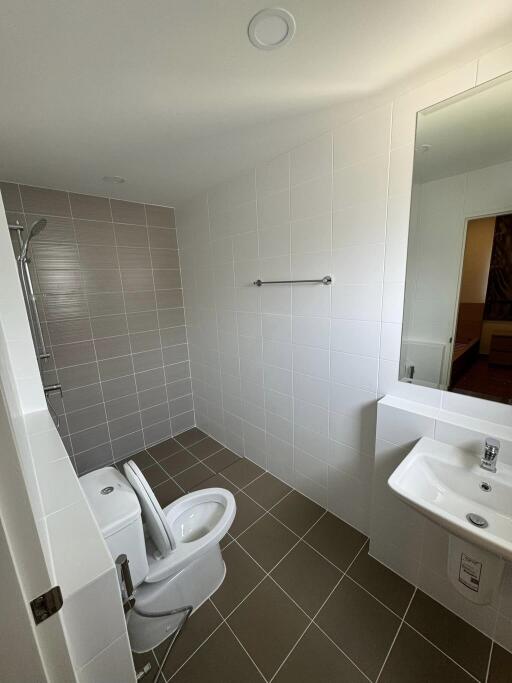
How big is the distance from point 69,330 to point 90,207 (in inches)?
37.7

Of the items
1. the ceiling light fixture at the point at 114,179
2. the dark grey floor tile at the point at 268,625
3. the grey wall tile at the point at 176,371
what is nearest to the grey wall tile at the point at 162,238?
the ceiling light fixture at the point at 114,179

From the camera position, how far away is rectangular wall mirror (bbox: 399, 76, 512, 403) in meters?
1.02

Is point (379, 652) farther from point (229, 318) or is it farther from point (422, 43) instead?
point (422, 43)

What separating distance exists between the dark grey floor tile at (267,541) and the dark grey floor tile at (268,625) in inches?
5.6

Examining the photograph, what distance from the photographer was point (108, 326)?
2236mm

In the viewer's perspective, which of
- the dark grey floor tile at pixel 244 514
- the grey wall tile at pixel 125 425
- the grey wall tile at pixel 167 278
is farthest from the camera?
the grey wall tile at pixel 167 278

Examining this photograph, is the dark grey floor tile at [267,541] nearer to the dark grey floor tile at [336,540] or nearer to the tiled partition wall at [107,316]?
the dark grey floor tile at [336,540]

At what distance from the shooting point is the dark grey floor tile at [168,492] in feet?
6.43

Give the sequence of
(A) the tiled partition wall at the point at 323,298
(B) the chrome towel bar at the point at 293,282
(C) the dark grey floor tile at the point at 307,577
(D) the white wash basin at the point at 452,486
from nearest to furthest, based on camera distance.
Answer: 1. (D) the white wash basin at the point at 452,486
2. (A) the tiled partition wall at the point at 323,298
3. (C) the dark grey floor tile at the point at 307,577
4. (B) the chrome towel bar at the point at 293,282

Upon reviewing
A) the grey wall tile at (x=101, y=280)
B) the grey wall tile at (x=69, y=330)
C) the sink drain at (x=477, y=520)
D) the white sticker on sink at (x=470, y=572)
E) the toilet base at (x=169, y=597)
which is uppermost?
the grey wall tile at (x=101, y=280)

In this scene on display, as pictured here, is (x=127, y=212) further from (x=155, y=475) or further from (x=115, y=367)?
(x=155, y=475)

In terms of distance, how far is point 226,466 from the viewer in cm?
229

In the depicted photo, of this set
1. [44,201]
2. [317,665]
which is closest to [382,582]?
[317,665]

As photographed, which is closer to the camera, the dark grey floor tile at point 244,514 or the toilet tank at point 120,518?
the toilet tank at point 120,518
